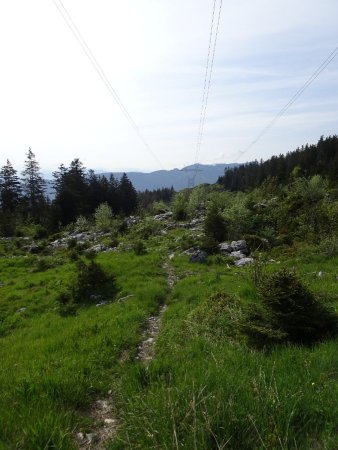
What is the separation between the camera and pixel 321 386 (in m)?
5.51

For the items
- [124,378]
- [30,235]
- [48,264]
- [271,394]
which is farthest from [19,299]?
[30,235]

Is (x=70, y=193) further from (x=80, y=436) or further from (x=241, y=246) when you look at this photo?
(x=80, y=436)

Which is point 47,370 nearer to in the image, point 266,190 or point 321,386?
point 321,386

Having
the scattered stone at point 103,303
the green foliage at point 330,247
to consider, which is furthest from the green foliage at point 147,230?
the scattered stone at point 103,303

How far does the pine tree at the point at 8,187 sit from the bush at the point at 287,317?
68.9 m

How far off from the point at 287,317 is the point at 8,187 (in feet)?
234

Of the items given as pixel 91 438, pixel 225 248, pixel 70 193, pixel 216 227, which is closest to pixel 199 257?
pixel 225 248

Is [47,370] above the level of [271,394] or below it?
below

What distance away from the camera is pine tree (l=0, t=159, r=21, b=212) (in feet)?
230

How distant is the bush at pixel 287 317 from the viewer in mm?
7676

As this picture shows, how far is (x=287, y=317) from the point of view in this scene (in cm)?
777

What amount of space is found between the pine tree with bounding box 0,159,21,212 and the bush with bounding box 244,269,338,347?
68.9m

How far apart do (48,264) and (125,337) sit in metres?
16.6

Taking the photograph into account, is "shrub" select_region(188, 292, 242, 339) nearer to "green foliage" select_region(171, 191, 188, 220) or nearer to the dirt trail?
the dirt trail
